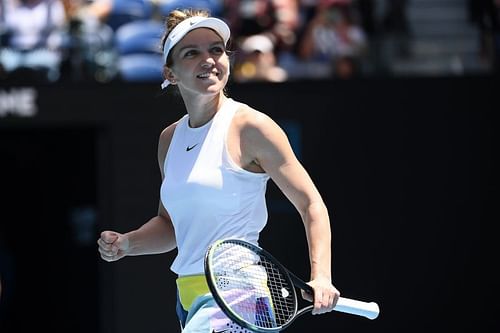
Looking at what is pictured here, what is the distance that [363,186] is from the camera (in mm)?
7395

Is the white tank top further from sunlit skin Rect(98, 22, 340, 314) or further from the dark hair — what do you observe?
the dark hair

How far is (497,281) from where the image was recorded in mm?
7535

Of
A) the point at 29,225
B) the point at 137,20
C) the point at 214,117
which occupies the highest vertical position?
the point at 137,20

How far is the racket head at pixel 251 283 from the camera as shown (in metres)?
3.34

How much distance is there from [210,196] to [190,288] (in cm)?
33

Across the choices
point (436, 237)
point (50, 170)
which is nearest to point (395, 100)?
point (436, 237)

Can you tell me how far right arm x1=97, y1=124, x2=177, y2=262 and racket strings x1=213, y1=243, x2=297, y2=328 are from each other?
0.59 metres

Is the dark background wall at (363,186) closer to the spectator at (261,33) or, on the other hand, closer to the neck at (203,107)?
the spectator at (261,33)

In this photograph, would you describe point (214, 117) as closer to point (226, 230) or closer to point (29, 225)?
point (226, 230)

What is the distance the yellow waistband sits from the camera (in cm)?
356

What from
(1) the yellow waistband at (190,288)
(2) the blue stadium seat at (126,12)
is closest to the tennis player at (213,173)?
(1) the yellow waistband at (190,288)

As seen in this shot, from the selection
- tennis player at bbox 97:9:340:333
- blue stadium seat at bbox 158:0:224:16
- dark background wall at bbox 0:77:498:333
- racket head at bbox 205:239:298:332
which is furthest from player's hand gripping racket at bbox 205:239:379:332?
blue stadium seat at bbox 158:0:224:16

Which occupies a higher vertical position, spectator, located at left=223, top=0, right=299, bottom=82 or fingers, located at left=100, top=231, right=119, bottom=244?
spectator, located at left=223, top=0, right=299, bottom=82

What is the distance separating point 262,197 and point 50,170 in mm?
6011
